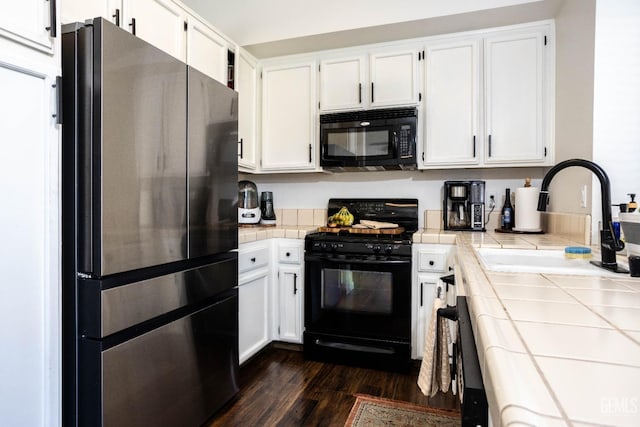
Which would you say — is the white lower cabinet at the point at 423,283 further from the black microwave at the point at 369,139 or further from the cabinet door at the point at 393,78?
the cabinet door at the point at 393,78

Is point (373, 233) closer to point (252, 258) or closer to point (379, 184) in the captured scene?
point (379, 184)

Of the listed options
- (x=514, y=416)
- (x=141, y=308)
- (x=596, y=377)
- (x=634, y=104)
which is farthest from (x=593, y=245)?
(x=141, y=308)

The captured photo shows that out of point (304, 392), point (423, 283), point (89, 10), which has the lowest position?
point (304, 392)

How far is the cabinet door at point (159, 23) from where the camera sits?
1735 millimetres

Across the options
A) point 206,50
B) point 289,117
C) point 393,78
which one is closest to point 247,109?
point 289,117

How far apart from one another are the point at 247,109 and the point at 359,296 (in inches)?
63.0

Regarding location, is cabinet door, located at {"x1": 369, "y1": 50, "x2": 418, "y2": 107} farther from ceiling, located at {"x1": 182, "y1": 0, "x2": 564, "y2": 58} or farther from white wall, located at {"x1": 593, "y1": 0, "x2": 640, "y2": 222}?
white wall, located at {"x1": 593, "y1": 0, "x2": 640, "y2": 222}

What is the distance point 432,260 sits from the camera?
7.56 ft

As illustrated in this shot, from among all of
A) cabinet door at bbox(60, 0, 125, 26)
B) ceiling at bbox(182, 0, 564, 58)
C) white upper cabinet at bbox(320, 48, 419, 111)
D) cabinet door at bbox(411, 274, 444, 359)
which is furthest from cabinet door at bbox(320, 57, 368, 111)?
cabinet door at bbox(60, 0, 125, 26)

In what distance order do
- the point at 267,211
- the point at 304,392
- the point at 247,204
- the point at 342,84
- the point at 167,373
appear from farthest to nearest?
the point at 267,211 < the point at 247,204 < the point at 342,84 < the point at 304,392 < the point at 167,373

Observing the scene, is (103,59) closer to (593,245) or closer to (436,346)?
(436,346)

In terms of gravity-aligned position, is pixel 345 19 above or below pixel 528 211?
above

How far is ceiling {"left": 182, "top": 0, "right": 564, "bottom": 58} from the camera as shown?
2.25m

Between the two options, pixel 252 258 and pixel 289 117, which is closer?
pixel 252 258
